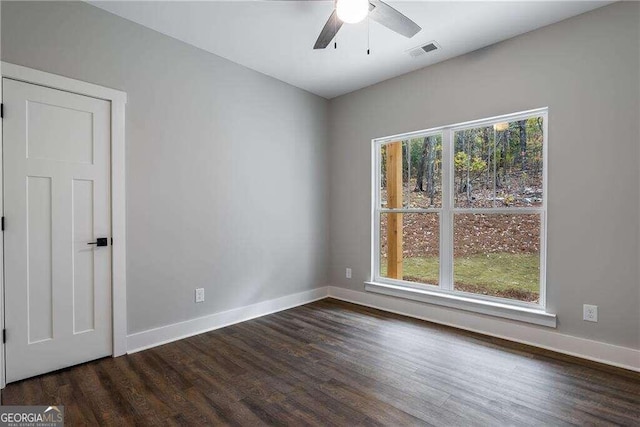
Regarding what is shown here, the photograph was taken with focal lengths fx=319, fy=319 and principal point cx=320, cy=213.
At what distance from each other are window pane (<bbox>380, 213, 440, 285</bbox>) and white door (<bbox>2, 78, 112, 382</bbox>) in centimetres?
295

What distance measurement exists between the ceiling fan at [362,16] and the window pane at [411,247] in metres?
2.04

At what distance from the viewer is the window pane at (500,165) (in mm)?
2938

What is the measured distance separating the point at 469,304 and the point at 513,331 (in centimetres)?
42

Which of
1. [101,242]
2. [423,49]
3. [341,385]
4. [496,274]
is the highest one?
[423,49]

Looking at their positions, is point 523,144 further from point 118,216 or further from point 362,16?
point 118,216

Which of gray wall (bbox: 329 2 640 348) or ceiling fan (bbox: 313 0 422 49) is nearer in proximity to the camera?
ceiling fan (bbox: 313 0 422 49)

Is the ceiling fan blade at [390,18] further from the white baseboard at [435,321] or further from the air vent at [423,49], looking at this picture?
the white baseboard at [435,321]

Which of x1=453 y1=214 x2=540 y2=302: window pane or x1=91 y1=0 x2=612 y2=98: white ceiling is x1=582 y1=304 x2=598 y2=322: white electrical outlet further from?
x1=91 y1=0 x2=612 y2=98: white ceiling

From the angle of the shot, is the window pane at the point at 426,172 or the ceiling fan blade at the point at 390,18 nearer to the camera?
the ceiling fan blade at the point at 390,18

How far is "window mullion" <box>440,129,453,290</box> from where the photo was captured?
3.44 m
